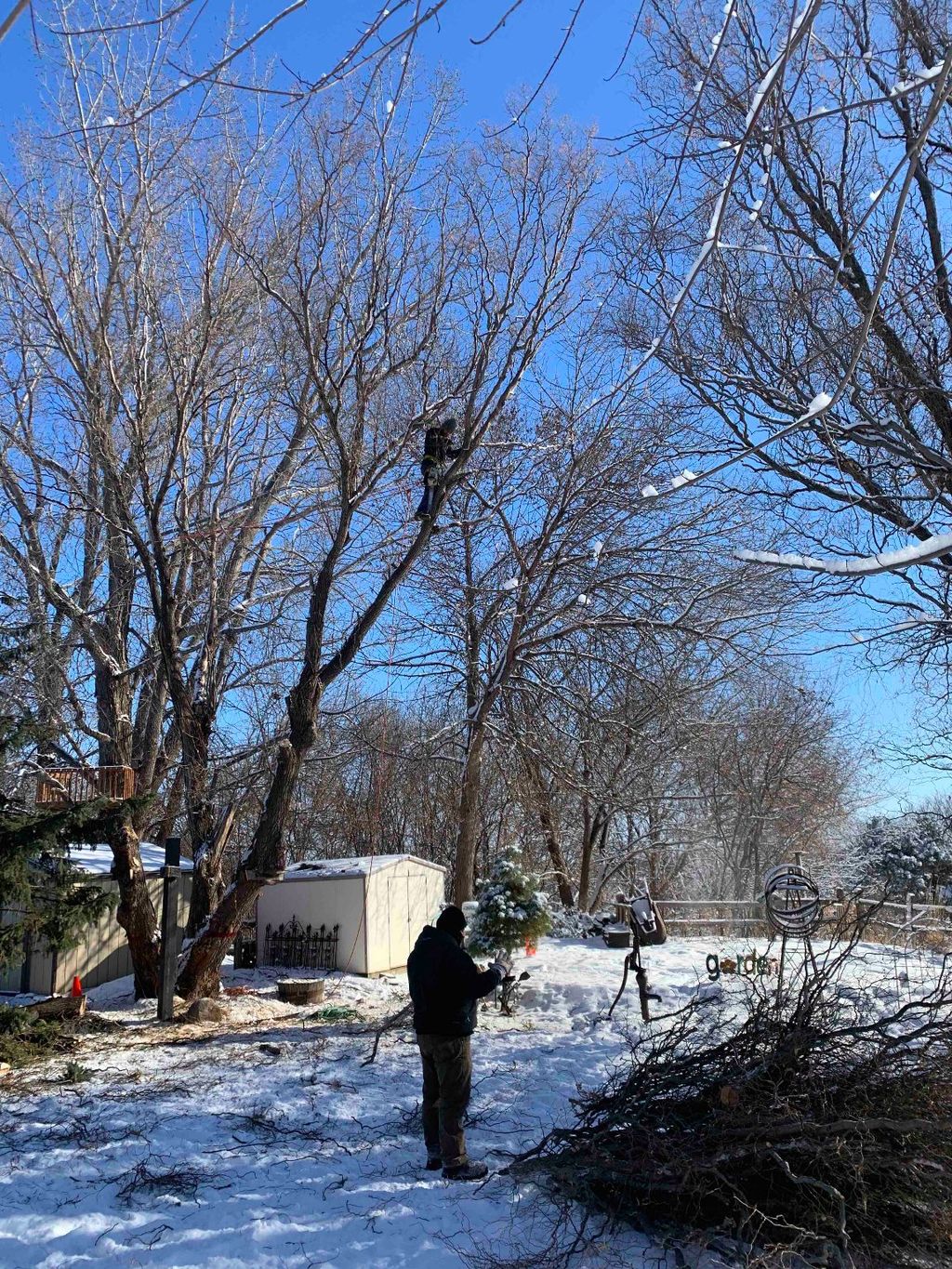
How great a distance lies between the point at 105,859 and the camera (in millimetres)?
15625

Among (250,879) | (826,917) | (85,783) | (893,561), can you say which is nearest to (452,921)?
(893,561)

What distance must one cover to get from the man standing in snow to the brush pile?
20.0 inches

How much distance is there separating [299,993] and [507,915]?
3.07 m

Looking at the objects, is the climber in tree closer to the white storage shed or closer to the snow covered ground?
the snow covered ground

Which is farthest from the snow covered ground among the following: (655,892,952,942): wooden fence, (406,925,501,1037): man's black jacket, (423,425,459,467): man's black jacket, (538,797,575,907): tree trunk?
(538,797,575,907): tree trunk

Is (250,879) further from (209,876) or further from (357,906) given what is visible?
(357,906)

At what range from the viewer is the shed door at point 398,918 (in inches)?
635

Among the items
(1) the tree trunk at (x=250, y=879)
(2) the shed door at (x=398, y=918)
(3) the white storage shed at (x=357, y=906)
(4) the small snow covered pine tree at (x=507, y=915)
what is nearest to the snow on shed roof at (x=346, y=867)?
(3) the white storage shed at (x=357, y=906)

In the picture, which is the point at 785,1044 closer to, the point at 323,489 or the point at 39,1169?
the point at 39,1169

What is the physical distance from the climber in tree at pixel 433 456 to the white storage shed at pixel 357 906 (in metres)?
6.73

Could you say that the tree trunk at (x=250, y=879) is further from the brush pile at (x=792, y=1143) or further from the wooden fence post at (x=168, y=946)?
the brush pile at (x=792, y=1143)

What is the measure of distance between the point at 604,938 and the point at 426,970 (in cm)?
1197

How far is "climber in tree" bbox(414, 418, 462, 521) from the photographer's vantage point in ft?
38.3

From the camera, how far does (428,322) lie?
41.3ft
